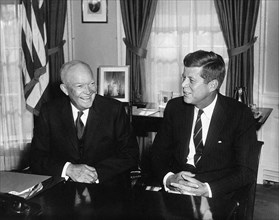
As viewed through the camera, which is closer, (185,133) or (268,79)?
(185,133)

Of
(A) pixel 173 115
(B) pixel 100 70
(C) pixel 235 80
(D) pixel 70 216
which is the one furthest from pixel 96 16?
(D) pixel 70 216

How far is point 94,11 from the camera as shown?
197 inches

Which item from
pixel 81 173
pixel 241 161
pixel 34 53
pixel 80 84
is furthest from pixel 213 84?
pixel 34 53

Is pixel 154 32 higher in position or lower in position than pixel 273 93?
higher

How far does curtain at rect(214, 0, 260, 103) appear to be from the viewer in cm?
421

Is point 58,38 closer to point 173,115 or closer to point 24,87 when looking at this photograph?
point 24,87

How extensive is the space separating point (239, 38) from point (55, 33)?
2061mm

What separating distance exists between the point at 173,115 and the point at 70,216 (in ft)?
3.95

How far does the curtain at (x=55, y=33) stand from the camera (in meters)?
4.84

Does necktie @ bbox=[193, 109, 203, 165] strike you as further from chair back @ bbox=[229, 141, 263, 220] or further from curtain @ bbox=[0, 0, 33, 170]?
curtain @ bbox=[0, 0, 33, 170]

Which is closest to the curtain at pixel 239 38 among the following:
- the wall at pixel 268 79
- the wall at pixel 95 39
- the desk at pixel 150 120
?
the wall at pixel 268 79

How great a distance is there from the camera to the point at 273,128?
4.42 metres

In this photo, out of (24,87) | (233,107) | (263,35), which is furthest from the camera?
(24,87)

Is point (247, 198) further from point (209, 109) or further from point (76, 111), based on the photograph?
point (76, 111)
